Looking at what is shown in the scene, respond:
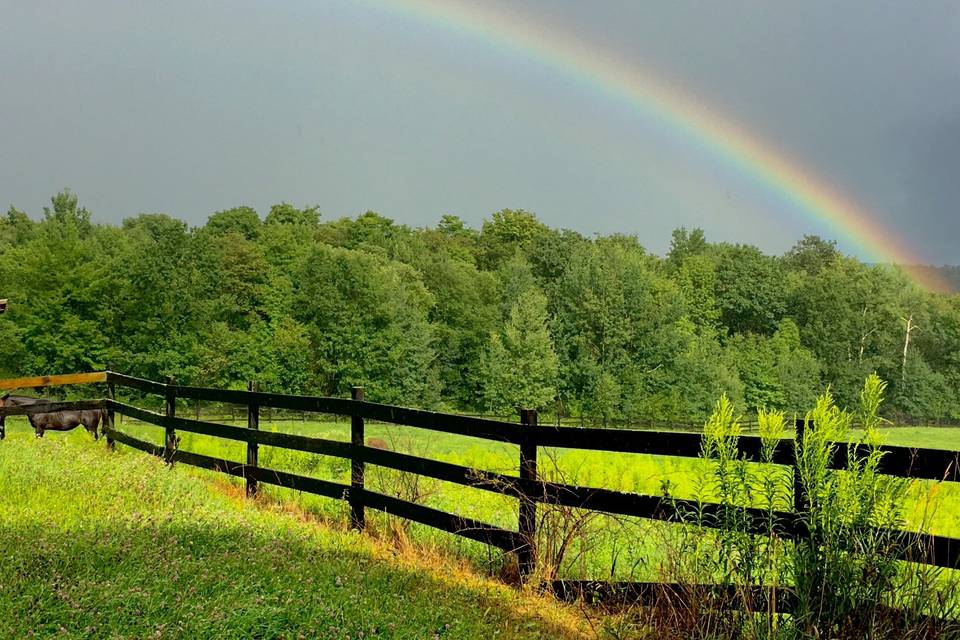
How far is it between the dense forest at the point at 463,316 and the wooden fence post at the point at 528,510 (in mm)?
44766

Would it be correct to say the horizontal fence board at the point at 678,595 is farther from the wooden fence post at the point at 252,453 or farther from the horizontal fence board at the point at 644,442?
the wooden fence post at the point at 252,453

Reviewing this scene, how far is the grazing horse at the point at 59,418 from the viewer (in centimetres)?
1314

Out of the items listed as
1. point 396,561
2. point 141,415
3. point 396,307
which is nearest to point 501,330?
point 396,307

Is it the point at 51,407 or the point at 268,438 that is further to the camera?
the point at 51,407

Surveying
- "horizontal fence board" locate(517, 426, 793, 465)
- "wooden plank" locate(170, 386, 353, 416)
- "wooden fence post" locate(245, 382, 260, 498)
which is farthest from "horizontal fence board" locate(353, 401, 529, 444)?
"wooden fence post" locate(245, 382, 260, 498)

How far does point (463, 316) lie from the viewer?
2660 inches

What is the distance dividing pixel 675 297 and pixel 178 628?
7308 cm

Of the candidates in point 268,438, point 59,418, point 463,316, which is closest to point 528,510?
point 268,438

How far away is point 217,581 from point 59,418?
35.1 ft

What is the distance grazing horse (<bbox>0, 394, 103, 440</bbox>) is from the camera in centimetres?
1314

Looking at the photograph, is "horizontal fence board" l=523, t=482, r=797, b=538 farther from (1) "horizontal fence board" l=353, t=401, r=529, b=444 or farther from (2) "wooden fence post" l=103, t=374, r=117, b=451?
(2) "wooden fence post" l=103, t=374, r=117, b=451

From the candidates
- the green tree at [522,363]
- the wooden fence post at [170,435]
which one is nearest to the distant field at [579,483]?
the wooden fence post at [170,435]

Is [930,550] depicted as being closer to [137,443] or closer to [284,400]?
[284,400]

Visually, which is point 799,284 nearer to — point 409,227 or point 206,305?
point 409,227
